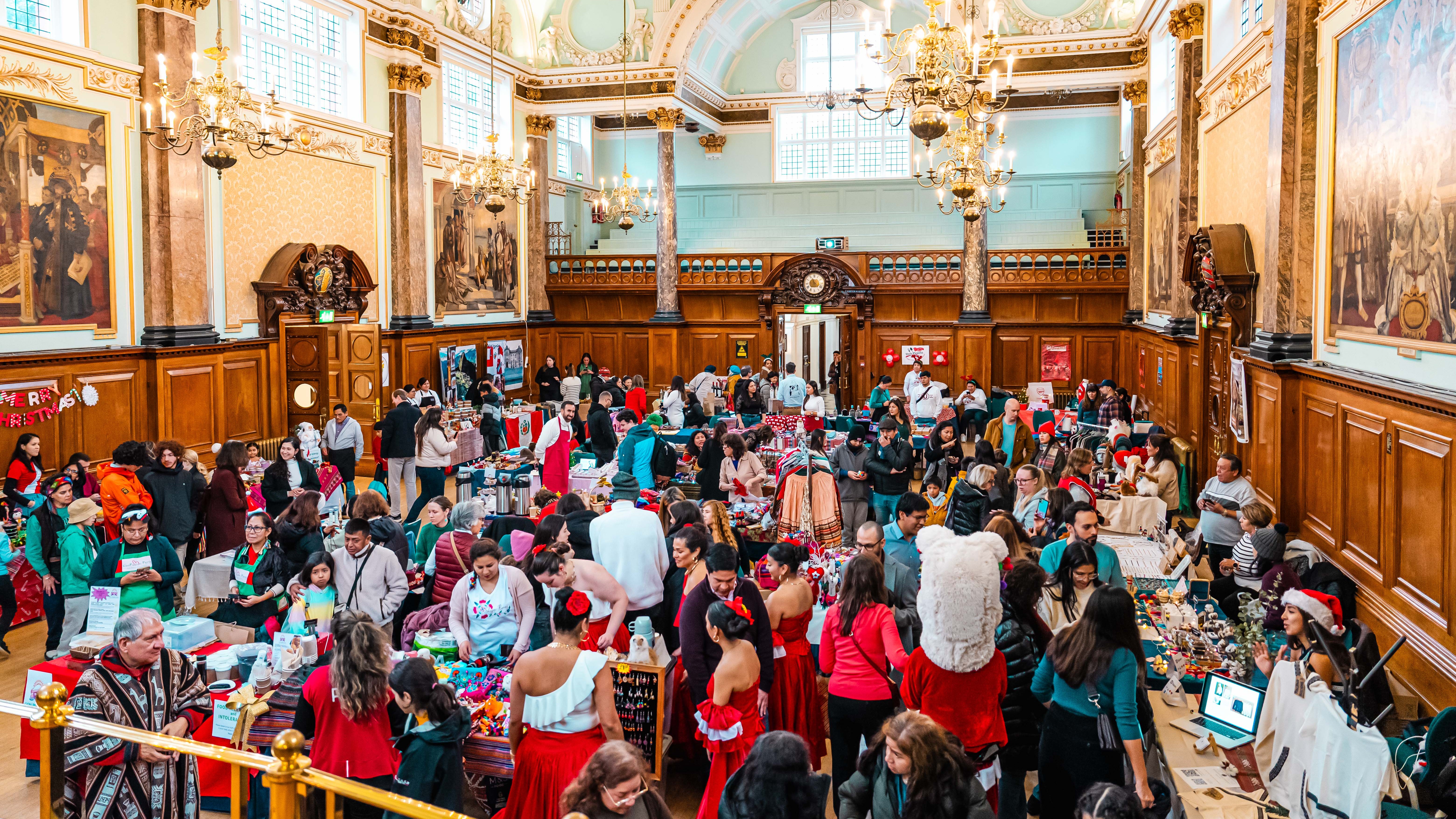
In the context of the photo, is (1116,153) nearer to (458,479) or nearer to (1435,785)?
(458,479)

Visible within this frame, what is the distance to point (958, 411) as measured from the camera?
13.8 m

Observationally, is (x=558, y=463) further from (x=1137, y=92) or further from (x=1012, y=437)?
(x=1137, y=92)

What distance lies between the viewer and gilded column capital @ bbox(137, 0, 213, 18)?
11.1 meters

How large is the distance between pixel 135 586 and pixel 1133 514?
751 cm

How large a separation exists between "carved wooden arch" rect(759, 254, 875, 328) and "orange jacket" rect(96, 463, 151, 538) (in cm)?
1378

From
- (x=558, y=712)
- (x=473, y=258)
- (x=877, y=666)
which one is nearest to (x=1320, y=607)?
(x=877, y=666)

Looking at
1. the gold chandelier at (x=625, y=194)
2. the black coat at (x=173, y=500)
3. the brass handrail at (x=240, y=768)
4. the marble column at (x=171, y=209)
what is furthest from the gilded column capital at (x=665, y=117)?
the brass handrail at (x=240, y=768)

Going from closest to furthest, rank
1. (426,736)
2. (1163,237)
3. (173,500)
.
A: (426,736) → (173,500) → (1163,237)

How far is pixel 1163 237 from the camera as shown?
48.0ft

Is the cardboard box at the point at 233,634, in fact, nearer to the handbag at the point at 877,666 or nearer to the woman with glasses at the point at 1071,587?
the handbag at the point at 877,666

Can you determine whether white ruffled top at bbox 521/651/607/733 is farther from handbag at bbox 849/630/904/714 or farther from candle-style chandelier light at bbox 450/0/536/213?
candle-style chandelier light at bbox 450/0/536/213

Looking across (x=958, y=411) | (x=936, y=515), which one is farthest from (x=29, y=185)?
(x=958, y=411)

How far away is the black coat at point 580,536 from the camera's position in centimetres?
627

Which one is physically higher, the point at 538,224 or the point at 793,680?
the point at 538,224
